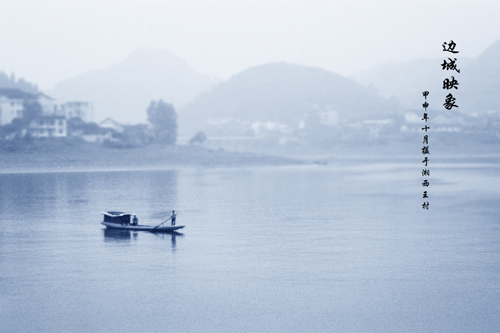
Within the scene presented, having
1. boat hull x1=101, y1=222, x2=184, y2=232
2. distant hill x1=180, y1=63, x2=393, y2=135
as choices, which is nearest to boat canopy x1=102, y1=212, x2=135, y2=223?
boat hull x1=101, y1=222, x2=184, y2=232

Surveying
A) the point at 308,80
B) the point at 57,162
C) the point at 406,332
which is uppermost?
the point at 308,80

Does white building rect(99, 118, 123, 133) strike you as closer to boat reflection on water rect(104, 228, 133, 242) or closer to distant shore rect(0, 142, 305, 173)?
distant shore rect(0, 142, 305, 173)

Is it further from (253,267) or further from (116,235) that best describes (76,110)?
(253,267)

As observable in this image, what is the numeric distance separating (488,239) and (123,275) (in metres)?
9.86

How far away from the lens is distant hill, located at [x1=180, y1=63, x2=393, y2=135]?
300 feet

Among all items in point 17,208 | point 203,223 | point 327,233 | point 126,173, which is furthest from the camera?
point 126,173

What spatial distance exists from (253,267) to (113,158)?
24974mm

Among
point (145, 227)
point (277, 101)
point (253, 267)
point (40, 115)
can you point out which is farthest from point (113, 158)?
point (277, 101)

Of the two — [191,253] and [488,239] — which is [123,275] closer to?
[191,253]

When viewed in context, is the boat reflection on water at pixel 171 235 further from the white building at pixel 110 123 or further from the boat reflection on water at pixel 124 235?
the white building at pixel 110 123

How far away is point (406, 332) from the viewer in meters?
9.40

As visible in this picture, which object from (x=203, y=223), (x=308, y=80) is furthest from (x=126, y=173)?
(x=308, y=80)

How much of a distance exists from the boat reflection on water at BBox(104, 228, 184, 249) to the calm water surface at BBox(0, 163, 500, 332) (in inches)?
2.2

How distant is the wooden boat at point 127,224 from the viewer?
56.8ft
